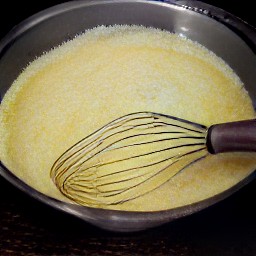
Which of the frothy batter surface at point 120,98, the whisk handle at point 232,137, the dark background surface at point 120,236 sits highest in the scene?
the frothy batter surface at point 120,98

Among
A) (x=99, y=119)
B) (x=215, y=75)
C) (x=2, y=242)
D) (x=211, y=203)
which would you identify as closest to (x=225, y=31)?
(x=215, y=75)

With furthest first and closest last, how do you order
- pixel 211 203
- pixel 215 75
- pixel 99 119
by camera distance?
pixel 215 75 → pixel 99 119 → pixel 211 203

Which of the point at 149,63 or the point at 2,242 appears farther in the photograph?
the point at 149,63

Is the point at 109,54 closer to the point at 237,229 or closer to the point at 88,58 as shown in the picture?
the point at 88,58

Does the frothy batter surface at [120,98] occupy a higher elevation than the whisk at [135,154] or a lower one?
higher

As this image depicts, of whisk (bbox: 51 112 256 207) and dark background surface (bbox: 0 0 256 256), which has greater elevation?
whisk (bbox: 51 112 256 207)
